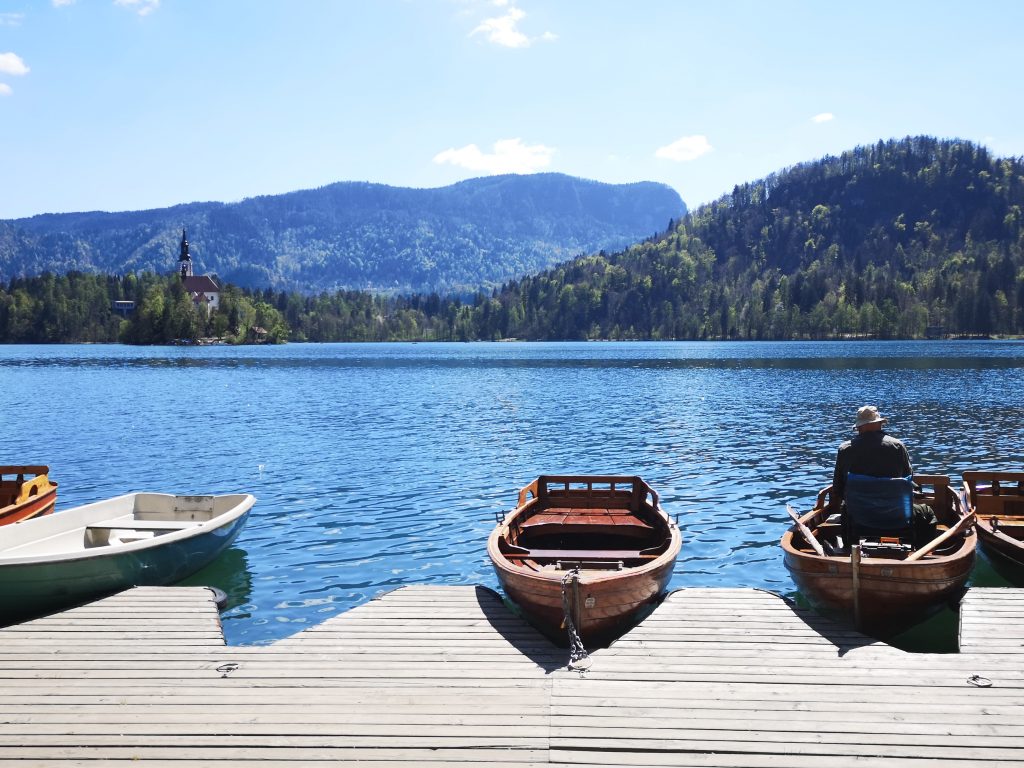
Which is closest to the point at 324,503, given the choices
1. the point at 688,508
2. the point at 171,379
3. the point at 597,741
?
the point at 688,508

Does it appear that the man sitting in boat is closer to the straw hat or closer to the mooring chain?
the straw hat

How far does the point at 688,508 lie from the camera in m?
25.4

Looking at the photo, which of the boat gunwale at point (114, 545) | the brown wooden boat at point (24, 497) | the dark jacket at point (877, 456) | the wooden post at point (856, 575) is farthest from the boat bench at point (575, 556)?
the brown wooden boat at point (24, 497)

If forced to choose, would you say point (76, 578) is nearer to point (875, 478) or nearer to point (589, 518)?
point (589, 518)

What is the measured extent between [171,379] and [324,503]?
75177 mm

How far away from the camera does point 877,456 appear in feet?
44.1

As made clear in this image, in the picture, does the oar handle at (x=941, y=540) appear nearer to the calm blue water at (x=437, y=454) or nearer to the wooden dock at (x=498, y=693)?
the wooden dock at (x=498, y=693)

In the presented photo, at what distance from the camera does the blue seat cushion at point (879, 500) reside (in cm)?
1352

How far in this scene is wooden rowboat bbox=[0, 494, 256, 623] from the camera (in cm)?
1351

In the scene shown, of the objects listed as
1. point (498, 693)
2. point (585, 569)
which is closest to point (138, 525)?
point (585, 569)

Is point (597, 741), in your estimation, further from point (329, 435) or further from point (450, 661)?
point (329, 435)

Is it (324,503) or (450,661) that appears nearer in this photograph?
(450,661)

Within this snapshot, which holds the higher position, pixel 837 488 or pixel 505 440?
pixel 837 488

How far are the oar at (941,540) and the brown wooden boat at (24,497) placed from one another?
1838 centimetres
